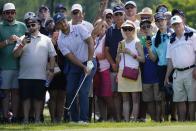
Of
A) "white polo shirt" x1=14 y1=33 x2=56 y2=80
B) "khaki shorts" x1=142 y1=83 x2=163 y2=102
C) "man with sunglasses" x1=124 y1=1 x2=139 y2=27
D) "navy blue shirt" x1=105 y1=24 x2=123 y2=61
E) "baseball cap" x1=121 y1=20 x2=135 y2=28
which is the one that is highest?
"man with sunglasses" x1=124 y1=1 x2=139 y2=27

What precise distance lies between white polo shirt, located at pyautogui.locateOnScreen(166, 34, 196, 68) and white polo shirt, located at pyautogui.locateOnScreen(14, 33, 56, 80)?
2.44m

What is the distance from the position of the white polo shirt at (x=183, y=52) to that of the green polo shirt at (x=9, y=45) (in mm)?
3188

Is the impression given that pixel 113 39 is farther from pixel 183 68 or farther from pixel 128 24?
pixel 183 68

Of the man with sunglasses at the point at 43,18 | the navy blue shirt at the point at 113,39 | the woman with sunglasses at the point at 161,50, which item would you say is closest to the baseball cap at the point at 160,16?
the woman with sunglasses at the point at 161,50

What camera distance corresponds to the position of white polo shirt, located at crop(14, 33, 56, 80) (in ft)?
48.7

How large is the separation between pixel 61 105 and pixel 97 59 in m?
1.21

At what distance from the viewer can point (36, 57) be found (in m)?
14.9

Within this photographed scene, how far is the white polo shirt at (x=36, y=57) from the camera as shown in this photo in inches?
584

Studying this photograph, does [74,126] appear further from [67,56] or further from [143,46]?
[143,46]

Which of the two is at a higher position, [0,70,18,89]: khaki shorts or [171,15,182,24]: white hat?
[171,15,182,24]: white hat

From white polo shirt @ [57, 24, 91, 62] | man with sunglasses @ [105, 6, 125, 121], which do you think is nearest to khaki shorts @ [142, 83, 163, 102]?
man with sunglasses @ [105, 6, 125, 121]

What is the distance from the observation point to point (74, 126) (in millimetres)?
12859

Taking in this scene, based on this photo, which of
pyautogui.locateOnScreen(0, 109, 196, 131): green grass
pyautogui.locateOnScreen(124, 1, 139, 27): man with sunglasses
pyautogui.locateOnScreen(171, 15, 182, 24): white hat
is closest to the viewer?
pyautogui.locateOnScreen(0, 109, 196, 131): green grass

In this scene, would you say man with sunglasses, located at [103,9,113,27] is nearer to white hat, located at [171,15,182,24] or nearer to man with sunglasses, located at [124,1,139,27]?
man with sunglasses, located at [124,1,139,27]
